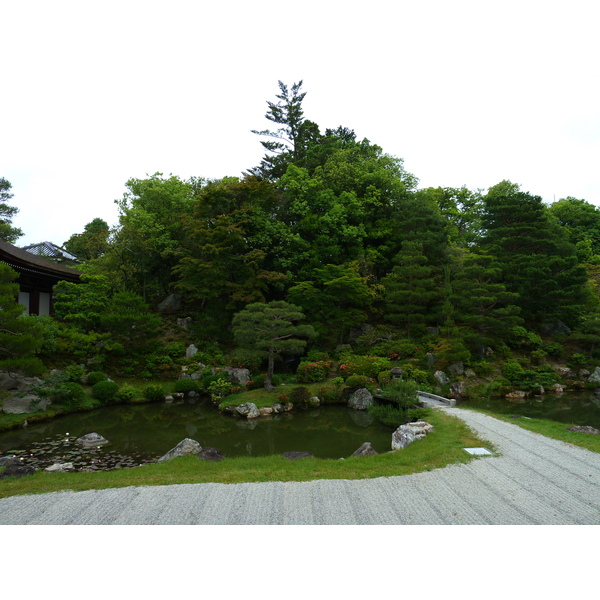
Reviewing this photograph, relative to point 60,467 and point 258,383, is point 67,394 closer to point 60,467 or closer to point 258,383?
point 60,467

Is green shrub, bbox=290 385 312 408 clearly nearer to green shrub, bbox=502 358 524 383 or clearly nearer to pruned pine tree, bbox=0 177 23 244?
green shrub, bbox=502 358 524 383

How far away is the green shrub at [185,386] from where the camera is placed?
14336 millimetres

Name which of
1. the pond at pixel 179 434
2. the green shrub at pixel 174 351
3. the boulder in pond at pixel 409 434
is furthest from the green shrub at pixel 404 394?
the green shrub at pixel 174 351

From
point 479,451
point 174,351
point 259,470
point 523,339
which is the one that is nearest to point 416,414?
point 479,451

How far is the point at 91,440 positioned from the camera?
9250 millimetres

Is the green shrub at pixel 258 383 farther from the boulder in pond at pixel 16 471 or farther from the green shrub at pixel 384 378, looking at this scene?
the boulder in pond at pixel 16 471

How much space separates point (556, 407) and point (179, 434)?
13040mm

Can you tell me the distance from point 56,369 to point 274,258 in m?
11.3

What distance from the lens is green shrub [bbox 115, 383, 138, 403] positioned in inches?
530

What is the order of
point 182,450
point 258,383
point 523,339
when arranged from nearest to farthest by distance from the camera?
point 182,450 → point 258,383 → point 523,339

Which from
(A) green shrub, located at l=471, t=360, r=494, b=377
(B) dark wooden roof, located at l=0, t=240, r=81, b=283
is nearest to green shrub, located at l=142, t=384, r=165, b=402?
(B) dark wooden roof, located at l=0, t=240, r=81, b=283

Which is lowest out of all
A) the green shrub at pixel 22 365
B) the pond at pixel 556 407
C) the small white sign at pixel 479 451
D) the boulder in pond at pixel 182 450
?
the pond at pixel 556 407

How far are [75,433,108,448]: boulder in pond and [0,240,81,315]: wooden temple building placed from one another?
924 centimetres

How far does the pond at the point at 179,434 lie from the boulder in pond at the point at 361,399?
1.03 feet
